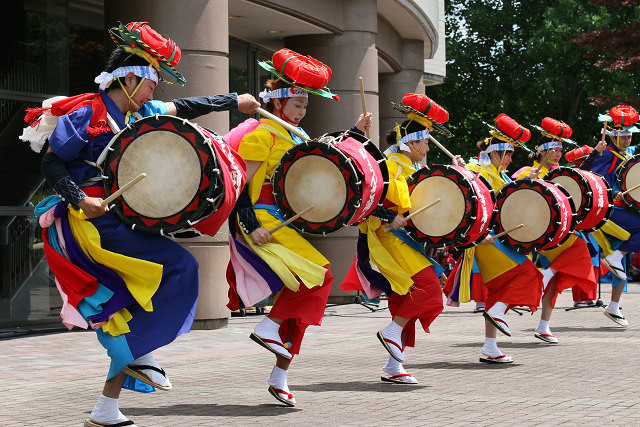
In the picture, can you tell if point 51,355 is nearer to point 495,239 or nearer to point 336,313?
point 495,239

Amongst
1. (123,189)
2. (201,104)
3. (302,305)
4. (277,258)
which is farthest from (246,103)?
(302,305)

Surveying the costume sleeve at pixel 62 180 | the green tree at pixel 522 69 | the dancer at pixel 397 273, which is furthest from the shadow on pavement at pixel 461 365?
the green tree at pixel 522 69

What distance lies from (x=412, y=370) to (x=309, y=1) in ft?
23.1

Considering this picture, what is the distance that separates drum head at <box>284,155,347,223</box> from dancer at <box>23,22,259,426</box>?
1129 mm

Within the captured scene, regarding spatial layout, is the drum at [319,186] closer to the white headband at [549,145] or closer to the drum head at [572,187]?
the drum head at [572,187]

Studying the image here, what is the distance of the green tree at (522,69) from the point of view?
1307 inches

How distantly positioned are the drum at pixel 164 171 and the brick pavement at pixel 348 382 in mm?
1245

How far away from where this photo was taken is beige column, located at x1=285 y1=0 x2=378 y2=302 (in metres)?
15.4

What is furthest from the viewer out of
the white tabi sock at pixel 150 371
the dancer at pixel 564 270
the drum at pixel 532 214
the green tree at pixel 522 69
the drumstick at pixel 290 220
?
the green tree at pixel 522 69

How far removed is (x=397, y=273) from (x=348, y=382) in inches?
33.3

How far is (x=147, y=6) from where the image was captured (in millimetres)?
11344

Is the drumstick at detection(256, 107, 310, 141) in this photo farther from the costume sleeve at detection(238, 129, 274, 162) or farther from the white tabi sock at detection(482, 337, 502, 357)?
the white tabi sock at detection(482, 337, 502, 357)

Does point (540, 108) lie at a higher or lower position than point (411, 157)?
higher

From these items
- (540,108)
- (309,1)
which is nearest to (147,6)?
(309,1)
